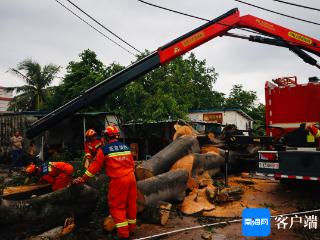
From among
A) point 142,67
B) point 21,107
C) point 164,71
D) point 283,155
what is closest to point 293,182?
point 283,155

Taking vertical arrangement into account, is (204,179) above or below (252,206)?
above

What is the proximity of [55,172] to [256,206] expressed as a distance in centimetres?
398

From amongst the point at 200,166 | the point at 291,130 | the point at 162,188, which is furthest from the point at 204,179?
the point at 291,130

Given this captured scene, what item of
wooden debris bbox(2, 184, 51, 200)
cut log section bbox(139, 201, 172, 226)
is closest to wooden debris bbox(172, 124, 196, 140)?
cut log section bbox(139, 201, 172, 226)

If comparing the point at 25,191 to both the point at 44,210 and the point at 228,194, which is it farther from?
the point at 228,194

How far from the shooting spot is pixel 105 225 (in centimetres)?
519

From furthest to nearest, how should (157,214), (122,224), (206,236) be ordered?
1. (157,214)
2. (206,236)
3. (122,224)

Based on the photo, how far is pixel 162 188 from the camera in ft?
20.4

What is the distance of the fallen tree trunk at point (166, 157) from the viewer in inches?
270

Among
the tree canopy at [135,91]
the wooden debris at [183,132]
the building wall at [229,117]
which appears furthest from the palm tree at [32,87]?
the wooden debris at [183,132]

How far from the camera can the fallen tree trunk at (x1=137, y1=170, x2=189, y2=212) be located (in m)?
5.79

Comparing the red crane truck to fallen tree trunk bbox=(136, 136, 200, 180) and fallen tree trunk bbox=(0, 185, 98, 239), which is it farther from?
fallen tree trunk bbox=(0, 185, 98, 239)

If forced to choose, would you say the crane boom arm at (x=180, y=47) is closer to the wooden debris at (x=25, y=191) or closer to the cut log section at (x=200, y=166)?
the wooden debris at (x=25, y=191)

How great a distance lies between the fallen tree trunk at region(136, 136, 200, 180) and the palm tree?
20.4 meters
